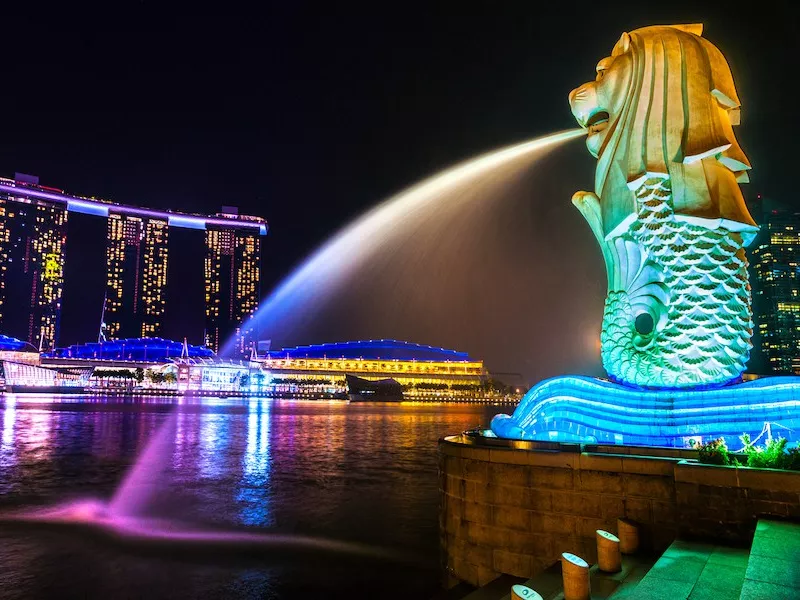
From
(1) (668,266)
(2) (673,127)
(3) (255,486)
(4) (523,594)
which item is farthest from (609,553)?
(3) (255,486)

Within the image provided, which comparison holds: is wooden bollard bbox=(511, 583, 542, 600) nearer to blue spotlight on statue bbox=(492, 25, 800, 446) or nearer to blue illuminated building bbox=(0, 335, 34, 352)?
blue spotlight on statue bbox=(492, 25, 800, 446)

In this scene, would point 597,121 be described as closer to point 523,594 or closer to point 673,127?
point 673,127

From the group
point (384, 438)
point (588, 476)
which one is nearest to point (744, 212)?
point (588, 476)

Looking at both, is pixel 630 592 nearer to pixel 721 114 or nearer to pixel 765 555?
pixel 765 555

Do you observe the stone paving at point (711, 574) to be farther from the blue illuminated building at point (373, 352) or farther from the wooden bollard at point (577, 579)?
the blue illuminated building at point (373, 352)

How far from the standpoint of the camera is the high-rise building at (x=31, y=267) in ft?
473

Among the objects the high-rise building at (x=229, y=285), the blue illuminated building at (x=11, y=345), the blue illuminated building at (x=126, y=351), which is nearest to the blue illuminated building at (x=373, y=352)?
the blue illuminated building at (x=126, y=351)

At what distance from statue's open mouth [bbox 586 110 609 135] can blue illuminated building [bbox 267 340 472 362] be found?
13421 cm

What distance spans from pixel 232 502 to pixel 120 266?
17608 centimetres

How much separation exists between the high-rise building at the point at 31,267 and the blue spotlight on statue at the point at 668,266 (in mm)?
165059

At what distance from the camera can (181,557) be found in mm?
12969

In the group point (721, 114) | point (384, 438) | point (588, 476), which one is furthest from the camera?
point (384, 438)

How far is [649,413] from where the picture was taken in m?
13.8

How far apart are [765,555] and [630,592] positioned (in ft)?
5.13
